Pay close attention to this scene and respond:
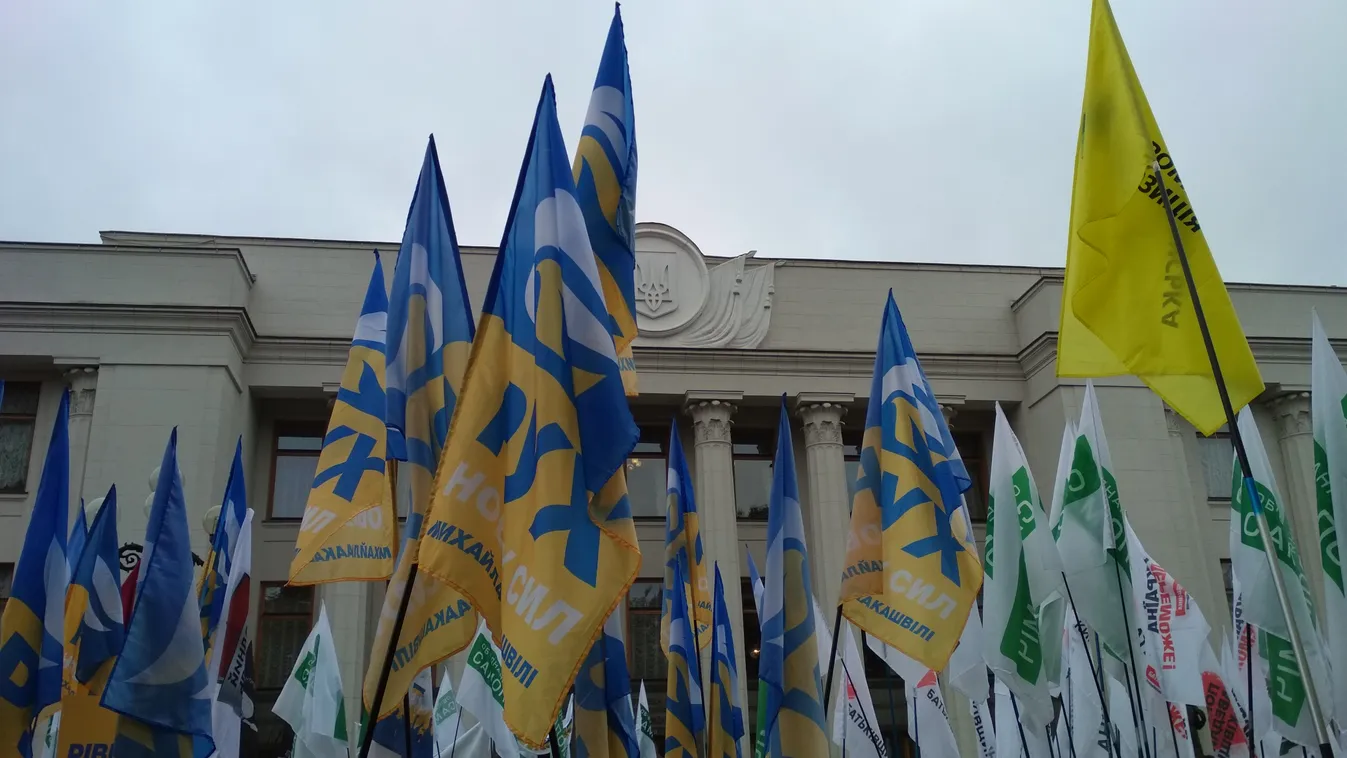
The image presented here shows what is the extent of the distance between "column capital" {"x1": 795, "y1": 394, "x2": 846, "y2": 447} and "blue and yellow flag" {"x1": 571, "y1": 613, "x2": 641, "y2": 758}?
16.6 metres

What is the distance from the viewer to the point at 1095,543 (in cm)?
1002

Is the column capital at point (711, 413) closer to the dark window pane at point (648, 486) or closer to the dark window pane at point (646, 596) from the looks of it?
the dark window pane at point (648, 486)

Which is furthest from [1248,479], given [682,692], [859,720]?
[859,720]

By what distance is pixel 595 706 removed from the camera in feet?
23.9

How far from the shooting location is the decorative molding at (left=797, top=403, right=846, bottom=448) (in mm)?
24109

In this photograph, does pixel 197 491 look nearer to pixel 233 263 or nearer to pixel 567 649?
pixel 233 263

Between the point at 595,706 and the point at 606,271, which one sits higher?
the point at 606,271

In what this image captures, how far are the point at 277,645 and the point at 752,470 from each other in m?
10.8

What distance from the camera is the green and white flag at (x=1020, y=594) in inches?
395

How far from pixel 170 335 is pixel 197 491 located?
3.45 m

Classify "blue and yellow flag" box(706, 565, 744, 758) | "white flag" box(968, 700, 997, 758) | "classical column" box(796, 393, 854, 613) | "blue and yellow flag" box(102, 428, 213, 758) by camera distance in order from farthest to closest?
1. "classical column" box(796, 393, 854, 613)
2. "white flag" box(968, 700, 997, 758)
3. "blue and yellow flag" box(706, 565, 744, 758)
4. "blue and yellow flag" box(102, 428, 213, 758)

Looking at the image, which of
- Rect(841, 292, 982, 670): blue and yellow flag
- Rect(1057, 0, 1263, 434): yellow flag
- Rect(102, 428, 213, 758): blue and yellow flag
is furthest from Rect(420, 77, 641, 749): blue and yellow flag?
Rect(841, 292, 982, 670): blue and yellow flag

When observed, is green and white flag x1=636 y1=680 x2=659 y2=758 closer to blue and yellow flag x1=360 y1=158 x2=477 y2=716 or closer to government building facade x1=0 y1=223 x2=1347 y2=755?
government building facade x1=0 y1=223 x2=1347 y2=755

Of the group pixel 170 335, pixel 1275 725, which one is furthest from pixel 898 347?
pixel 170 335
